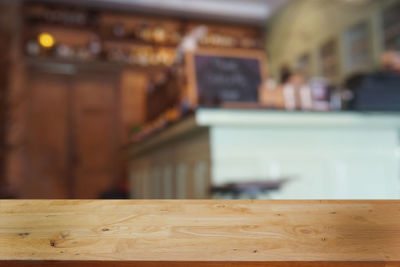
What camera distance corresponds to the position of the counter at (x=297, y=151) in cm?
222

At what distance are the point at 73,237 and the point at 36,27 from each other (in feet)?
19.3

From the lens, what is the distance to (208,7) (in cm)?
626

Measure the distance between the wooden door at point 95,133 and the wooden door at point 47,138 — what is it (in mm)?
166

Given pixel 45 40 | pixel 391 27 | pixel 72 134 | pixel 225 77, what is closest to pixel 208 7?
pixel 45 40

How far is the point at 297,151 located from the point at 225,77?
0.64 metres

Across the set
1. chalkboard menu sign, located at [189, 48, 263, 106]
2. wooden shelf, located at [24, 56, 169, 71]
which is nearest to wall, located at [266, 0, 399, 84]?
wooden shelf, located at [24, 56, 169, 71]

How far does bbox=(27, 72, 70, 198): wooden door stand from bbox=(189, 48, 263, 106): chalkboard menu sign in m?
3.82

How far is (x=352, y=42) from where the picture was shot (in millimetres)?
4742

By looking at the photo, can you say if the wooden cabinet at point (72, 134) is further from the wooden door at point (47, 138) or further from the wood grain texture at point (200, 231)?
the wood grain texture at point (200, 231)

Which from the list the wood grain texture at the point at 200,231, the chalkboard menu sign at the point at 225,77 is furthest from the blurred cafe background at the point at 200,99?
the wood grain texture at the point at 200,231

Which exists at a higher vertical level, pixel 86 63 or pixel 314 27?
pixel 314 27

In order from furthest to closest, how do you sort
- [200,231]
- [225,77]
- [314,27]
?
[314,27]
[225,77]
[200,231]

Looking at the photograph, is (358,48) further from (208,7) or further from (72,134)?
(72,134)

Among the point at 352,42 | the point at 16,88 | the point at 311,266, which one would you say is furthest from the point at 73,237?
the point at 16,88
